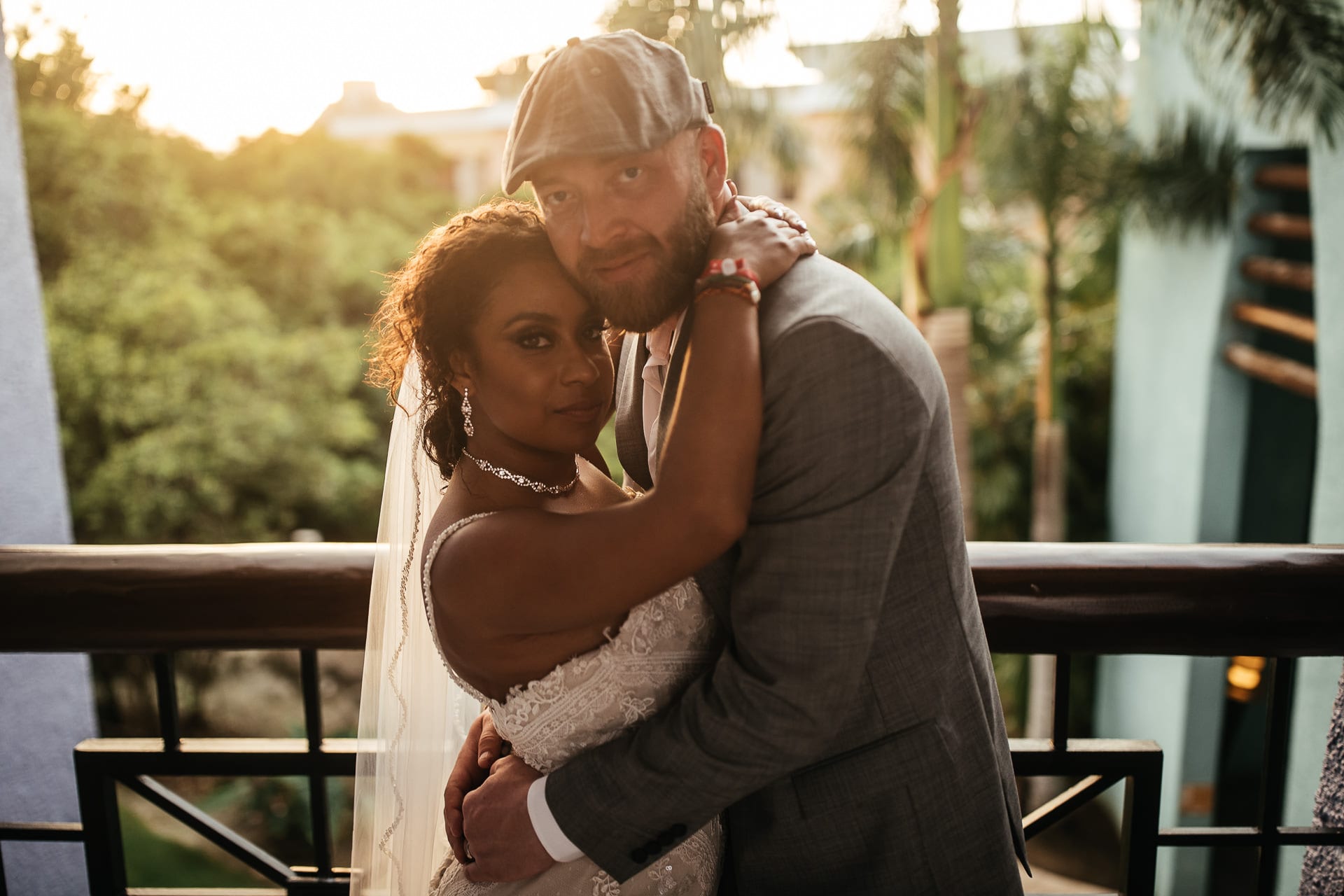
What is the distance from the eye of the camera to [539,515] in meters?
1.32

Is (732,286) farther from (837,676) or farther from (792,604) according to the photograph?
(837,676)

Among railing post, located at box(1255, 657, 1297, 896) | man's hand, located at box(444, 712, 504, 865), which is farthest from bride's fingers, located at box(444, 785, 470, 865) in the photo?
railing post, located at box(1255, 657, 1297, 896)

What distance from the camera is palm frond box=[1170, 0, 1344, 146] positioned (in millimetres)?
4934

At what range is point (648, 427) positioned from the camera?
63.0 inches

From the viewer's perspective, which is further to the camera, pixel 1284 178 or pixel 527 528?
pixel 1284 178

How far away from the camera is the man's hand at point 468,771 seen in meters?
1.52

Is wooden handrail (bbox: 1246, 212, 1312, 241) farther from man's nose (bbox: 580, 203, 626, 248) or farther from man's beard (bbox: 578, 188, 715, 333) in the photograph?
man's nose (bbox: 580, 203, 626, 248)

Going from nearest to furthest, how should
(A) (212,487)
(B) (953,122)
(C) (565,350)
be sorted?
(C) (565,350)
(B) (953,122)
(A) (212,487)

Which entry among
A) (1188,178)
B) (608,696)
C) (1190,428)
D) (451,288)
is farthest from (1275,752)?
(1190,428)

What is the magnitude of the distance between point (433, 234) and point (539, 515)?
1.83ft

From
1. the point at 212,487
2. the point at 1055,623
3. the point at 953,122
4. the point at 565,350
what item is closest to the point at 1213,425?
the point at 953,122

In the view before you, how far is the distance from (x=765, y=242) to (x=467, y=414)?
579mm

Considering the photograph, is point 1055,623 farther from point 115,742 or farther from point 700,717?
point 115,742

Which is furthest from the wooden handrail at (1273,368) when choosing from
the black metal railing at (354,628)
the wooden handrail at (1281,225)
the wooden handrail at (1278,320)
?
the black metal railing at (354,628)
